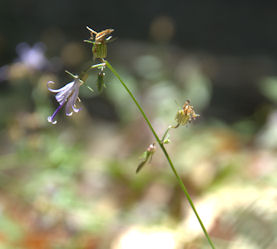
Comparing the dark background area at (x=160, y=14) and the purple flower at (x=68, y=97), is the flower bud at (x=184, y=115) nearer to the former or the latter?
the purple flower at (x=68, y=97)

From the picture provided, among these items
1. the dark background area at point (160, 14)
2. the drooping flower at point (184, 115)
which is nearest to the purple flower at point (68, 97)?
the drooping flower at point (184, 115)

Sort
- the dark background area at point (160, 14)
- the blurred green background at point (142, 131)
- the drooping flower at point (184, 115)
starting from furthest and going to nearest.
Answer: the dark background area at point (160, 14), the blurred green background at point (142, 131), the drooping flower at point (184, 115)

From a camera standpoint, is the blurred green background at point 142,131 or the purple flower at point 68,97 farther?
the blurred green background at point 142,131

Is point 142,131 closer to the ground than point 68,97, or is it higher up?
higher up

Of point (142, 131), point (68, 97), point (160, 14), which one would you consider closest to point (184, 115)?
point (68, 97)

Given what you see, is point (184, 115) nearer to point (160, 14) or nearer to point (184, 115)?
point (184, 115)

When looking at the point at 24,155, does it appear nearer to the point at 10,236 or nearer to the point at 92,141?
the point at 10,236

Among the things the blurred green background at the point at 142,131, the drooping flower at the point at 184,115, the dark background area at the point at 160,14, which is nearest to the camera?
the drooping flower at the point at 184,115

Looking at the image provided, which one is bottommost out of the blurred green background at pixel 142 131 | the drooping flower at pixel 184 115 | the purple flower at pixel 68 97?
the drooping flower at pixel 184 115

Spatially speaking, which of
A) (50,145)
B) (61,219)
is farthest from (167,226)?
(50,145)
